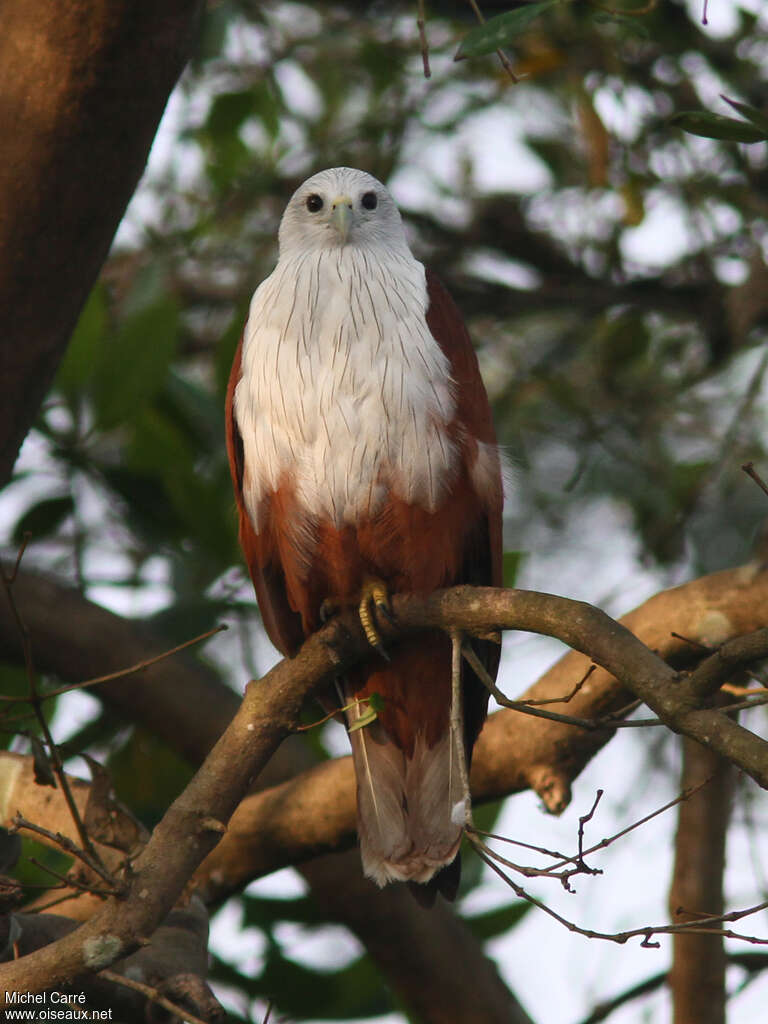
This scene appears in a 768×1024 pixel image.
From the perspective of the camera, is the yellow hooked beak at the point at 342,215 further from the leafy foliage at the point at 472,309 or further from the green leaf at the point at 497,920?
the green leaf at the point at 497,920

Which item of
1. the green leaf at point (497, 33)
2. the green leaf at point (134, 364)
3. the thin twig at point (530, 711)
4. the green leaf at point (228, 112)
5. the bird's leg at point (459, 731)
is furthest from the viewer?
the green leaf at point (228, 112)

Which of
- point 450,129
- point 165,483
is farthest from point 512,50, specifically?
point 165,483

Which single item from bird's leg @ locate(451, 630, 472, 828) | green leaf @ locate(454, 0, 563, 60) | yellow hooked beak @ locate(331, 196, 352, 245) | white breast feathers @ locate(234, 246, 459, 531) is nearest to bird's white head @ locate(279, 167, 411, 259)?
yellow hooked beak @ locate(331, 196, 352, 245)

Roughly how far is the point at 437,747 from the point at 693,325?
9.10 ft

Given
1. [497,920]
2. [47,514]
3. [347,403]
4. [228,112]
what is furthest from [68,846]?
[228,112]

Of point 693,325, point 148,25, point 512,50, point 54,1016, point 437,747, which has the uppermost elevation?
point 512,50

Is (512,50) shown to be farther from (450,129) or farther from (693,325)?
(693,325)

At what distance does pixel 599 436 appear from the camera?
4305mm

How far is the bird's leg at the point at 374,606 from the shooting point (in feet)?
8.98

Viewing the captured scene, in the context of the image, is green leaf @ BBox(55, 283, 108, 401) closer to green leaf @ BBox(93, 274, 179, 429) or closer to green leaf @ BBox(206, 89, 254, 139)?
green leaf @ BBox(93, 274, 179, 429)

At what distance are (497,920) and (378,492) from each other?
1877 millimetres

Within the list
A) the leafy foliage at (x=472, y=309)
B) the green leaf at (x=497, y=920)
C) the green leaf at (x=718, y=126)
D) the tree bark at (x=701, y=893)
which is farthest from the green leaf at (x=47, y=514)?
the green leaf at (x=718, y=126)

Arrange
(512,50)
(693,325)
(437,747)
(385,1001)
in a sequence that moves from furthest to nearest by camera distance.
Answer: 1. (693,325)
2. (512,50)
3. (385,1001)
4. (437,747)

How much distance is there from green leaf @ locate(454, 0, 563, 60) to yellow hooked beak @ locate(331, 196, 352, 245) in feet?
3.06
